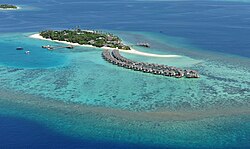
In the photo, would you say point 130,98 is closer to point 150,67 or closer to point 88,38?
point 150,67

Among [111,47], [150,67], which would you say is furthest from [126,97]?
[111,47]

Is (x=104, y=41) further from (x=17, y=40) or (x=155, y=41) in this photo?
(x=17, y=40)

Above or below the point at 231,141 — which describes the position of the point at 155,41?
above

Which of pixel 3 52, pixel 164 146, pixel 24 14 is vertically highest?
pixel 24 14

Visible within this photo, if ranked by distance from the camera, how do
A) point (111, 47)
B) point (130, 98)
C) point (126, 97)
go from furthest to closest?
point (111, 47) → point (126, 97) → point (130, 98)

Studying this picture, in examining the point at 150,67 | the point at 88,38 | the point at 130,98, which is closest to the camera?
the point at 130,98

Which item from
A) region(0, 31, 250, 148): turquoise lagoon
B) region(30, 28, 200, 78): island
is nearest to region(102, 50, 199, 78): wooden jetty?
region(30, 28, 200, 78): island

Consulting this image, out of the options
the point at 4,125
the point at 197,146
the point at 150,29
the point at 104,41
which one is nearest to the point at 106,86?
the point at 4,125
